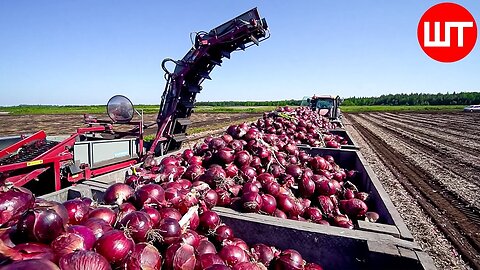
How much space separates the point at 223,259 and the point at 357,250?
0.78 meters

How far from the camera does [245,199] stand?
2.20 m

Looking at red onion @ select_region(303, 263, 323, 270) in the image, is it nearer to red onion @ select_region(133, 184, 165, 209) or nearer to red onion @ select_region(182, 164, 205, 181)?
red onion @ select_region(133, 184, 165, 209)

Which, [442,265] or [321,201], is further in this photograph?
[442,265]

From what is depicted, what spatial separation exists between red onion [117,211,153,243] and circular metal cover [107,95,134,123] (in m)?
4.45

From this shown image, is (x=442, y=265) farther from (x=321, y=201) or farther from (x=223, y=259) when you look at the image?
(x=223, y=259)

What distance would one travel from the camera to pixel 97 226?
1414mm

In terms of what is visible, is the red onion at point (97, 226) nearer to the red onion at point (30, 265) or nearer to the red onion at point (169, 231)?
the red onion at point (169, 231)

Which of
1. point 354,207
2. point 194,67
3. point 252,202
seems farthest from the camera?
point 194,67

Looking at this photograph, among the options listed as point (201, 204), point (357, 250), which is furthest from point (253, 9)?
point (357, 250)

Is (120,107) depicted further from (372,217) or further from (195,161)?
(372,217)

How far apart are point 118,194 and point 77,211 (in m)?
0.42

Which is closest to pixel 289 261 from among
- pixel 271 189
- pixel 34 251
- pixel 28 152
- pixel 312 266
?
pixel 312 266

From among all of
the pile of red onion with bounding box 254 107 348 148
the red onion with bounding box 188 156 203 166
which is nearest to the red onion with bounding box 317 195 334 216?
the red onion with bounding box 188 156 203 166

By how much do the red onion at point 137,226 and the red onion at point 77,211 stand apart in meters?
0.23
